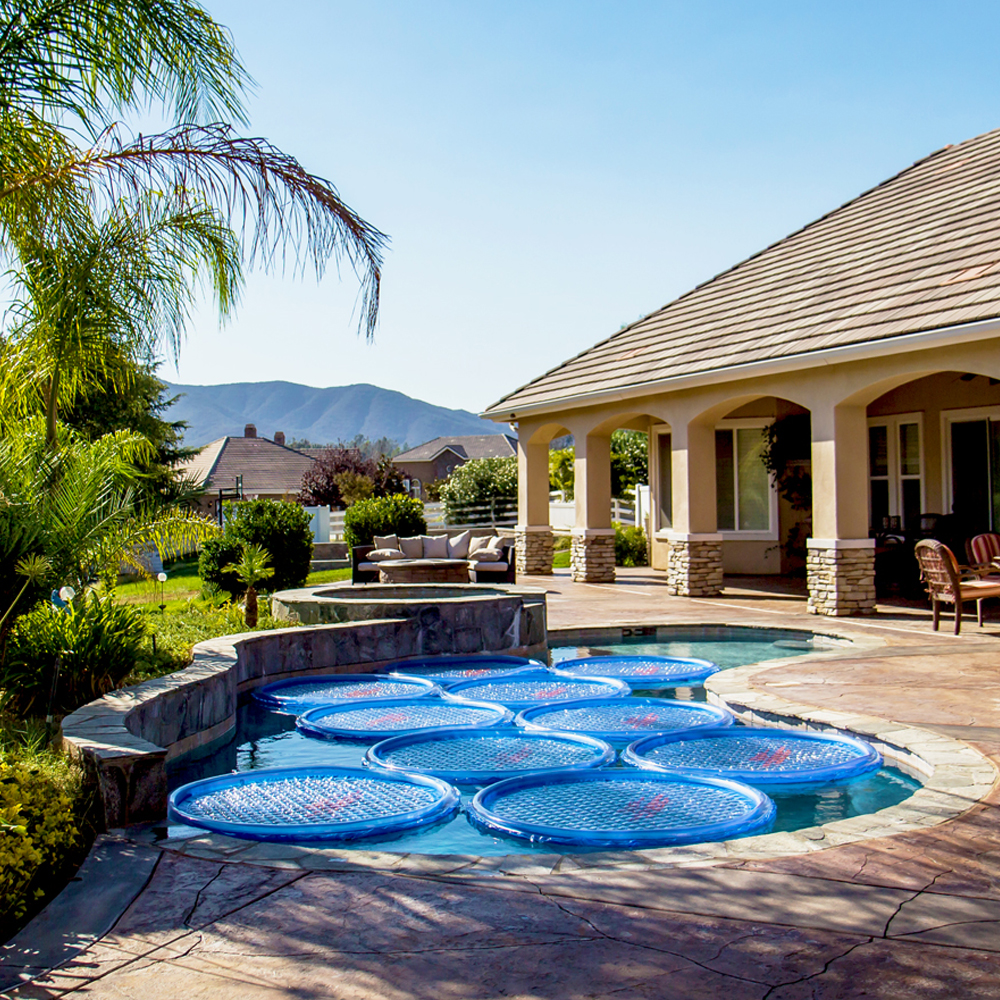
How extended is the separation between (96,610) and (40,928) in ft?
11.9

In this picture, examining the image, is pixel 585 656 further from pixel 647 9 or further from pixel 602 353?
pixel 602 353

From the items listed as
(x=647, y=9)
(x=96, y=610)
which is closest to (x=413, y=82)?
(x=647, y=9)

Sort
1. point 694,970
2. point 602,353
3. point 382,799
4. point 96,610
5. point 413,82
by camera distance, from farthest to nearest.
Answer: point 602,353
point 413,82
point 96,610
point 382,799
point 694,970

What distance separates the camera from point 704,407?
15328mm

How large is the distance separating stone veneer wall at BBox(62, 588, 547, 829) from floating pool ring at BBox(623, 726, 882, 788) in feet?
Result: 10.2

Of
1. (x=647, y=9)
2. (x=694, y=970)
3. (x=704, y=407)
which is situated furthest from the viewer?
(x=704, y=407)

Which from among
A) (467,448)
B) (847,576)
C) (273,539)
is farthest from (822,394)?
(467,448)

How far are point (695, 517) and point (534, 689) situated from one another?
705 centimetres

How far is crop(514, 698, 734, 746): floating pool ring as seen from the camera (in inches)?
304

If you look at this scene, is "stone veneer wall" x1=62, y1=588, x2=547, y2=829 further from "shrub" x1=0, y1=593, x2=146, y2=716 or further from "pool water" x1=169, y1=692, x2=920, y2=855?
"shrub" x1=0, y1=593, x2=146, y2=716

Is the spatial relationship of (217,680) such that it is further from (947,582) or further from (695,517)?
(695,517)

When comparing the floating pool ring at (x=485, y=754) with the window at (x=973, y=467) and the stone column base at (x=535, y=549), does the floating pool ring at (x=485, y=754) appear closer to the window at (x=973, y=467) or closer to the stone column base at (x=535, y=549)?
the window at (x=973, y=467)

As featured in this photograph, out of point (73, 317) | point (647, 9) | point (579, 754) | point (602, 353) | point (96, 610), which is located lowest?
point (579, 754)

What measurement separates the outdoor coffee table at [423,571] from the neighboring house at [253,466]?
45357 millimetres
